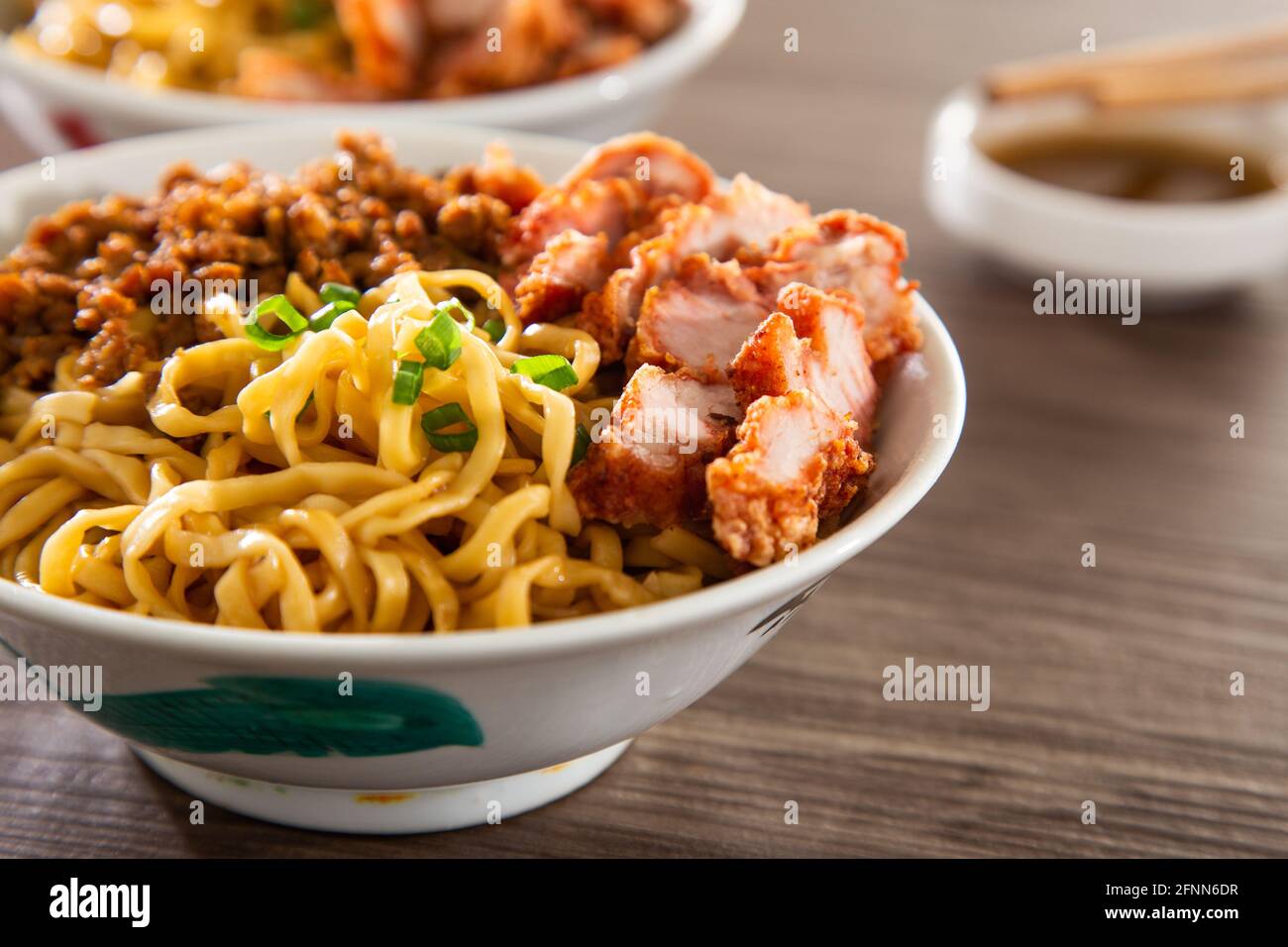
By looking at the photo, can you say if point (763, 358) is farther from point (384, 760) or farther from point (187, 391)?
point (187, 391)

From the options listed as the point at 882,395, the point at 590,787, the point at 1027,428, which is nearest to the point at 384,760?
the point at 590,787

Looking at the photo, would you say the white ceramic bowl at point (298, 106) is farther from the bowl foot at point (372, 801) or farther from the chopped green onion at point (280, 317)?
the bowl foot at point (372, 801)

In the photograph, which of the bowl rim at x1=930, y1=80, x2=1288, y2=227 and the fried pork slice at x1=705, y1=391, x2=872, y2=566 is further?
the bowl rim at x1=930, y1=80, x2=1288, y2=227

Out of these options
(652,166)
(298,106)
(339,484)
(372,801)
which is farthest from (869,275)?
(298,106)

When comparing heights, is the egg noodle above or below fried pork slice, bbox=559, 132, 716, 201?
below

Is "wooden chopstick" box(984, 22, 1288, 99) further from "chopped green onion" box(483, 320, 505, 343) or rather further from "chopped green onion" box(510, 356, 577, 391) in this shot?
"chopped green onion" box(510, 356, 577, 391)

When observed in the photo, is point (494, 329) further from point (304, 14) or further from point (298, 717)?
point (304, 14)

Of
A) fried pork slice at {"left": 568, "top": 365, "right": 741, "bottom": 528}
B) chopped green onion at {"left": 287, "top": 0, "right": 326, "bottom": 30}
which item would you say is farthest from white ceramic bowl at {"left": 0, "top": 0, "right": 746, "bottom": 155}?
fried pork slice at {"left": 568, "top": 365, "right": 741, "bottom": 528}
